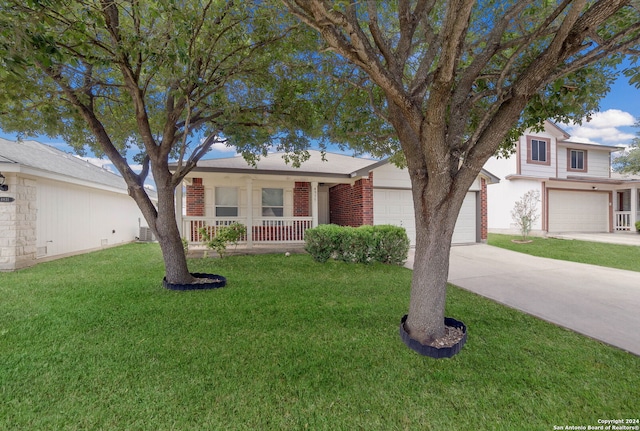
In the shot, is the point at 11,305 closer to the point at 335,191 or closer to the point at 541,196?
the point at 335,191

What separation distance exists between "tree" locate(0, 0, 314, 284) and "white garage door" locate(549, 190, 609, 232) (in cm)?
1610

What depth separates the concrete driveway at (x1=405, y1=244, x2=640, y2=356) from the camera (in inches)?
157

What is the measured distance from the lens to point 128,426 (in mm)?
2127

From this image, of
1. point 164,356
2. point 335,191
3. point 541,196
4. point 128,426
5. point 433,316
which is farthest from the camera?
point 541,196

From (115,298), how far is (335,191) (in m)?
9.96

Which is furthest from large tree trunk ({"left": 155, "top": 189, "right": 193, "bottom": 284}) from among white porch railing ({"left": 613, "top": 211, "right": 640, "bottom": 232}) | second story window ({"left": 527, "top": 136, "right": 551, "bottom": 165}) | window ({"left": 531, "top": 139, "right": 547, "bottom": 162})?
white porch railing ({"left": 613, "top": 211, "right": 640, "bottom": 232})

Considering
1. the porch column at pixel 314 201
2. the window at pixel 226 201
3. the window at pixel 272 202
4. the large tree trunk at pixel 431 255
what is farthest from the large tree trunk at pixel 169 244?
the window at pixel 272 202

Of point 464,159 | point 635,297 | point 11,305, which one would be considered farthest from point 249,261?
point 635,297

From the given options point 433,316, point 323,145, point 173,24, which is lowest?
point 433,316

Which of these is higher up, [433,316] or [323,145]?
[323,145]

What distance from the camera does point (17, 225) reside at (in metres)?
7.76

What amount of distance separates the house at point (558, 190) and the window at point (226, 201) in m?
14.3

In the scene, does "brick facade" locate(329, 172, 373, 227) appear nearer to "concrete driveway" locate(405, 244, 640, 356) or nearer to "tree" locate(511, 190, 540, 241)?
"concrete driveway" locate(405, 244, 640, 356)

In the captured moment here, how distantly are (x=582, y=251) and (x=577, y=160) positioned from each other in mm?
10300
